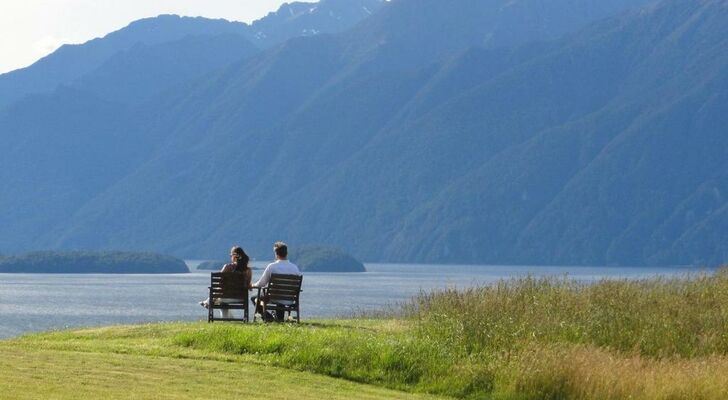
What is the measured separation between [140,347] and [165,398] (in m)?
5.56

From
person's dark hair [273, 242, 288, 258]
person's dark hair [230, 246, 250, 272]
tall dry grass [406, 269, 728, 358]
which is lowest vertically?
tall dry grass [406, 269, 728, 358]

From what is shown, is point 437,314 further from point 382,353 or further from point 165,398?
point 165,398

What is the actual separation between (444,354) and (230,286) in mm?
6488

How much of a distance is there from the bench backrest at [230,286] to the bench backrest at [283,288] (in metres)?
0.54

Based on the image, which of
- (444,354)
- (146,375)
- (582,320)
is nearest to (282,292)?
(444,354)

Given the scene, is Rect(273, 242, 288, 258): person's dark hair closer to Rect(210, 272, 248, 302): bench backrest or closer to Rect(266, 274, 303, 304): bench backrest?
Rect(266, 274, 303, 304): bench backrest

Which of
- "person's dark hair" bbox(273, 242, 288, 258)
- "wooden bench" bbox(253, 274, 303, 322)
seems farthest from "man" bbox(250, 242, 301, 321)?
"wooden bench" bbox(253, 274, 303, 322)

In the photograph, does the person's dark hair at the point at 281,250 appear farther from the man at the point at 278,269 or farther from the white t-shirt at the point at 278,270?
the white t-shirt at the point at 278,270

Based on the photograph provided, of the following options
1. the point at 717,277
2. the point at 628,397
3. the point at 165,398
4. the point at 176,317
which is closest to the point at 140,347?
the point at 165,398

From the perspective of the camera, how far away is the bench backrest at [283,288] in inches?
939

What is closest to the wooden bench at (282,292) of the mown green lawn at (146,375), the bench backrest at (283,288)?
the bench backrest at (283,288)

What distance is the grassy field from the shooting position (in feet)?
55.1

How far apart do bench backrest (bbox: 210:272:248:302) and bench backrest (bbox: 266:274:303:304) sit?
0.54 metres

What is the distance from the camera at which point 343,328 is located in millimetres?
23047
